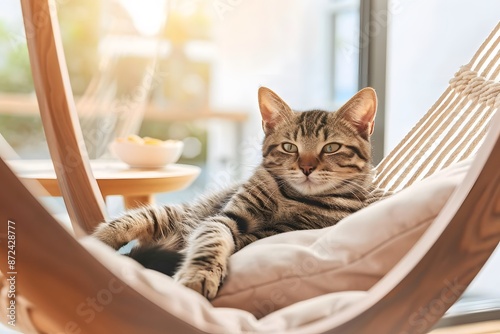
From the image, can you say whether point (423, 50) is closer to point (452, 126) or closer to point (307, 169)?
point (452, 126)

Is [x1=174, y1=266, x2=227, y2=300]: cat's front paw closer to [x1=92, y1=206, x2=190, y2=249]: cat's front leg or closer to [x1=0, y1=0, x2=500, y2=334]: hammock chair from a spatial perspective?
[x1=0, y1=0, x2=500, y2=334]: hammock chair

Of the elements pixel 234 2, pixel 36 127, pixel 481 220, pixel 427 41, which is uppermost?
pixel 234 2

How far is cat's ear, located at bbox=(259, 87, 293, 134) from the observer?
114 centimetres

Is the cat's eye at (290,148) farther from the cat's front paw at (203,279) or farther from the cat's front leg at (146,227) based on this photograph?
the cat's front paw at (203,279)

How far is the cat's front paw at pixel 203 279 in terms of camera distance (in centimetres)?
72

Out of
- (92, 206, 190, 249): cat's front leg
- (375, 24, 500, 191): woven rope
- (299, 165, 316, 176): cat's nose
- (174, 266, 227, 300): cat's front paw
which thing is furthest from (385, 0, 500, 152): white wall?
(174, 266, 227, 300): cat's front paw

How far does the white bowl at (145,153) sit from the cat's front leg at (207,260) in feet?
1.76

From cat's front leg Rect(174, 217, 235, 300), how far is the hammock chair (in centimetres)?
2

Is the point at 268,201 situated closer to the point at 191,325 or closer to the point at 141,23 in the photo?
the point at 191,325

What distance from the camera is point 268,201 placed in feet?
3.60

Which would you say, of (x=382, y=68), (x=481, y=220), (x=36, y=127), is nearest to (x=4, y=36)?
(x=36, y=127)

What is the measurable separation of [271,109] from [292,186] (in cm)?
19

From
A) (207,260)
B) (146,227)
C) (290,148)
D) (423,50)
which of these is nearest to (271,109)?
(290,148)

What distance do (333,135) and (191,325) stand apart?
64 centimetres
